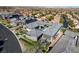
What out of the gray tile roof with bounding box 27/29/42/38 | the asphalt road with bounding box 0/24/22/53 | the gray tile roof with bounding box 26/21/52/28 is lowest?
the asphalt road with bounding box 0/24/22/53

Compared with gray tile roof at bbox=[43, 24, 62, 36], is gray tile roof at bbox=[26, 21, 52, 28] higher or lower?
higher

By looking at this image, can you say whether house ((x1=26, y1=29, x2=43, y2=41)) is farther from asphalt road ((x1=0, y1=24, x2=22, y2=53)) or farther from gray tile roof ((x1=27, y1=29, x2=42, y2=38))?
asphalt road ((x1=0, y1=24, x2=22, y2=53))

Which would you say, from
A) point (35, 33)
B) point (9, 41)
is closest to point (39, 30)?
point (35, 33)

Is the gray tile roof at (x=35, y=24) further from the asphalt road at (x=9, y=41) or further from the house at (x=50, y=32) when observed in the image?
the asphalt road at (x=9, y=41)

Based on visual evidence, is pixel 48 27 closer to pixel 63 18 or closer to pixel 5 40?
pixel 63 18

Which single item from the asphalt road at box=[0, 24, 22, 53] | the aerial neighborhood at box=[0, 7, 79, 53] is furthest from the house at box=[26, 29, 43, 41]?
the asphalt road at box=[0, 24, 22, 53]

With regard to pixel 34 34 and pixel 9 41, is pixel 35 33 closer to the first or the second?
pixel 34 34

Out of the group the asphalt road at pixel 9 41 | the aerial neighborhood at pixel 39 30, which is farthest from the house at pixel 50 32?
the asphalt road at pixel 9 41
